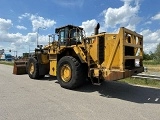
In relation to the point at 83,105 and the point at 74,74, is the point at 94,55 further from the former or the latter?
the point at 83,105

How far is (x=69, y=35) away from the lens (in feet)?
35.4

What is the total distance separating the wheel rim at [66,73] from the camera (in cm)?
967

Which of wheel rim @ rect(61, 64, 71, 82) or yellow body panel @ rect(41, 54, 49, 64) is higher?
yellow body panel @ rect(41, 54, 49, 64)

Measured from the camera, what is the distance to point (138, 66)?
31.0ft

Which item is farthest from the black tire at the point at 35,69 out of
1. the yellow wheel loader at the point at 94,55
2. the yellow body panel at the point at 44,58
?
the yellow wheel loader at the point at 94,55

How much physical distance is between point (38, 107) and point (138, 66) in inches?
191

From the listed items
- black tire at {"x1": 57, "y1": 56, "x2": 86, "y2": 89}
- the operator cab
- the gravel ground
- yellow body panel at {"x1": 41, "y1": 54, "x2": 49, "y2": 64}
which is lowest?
the gravel ground

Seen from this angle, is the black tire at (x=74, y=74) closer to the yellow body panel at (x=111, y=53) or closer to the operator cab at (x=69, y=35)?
the yellow body panel at (x=111, y=53)

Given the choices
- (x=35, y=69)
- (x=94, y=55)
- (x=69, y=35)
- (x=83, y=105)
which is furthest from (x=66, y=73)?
(x=35, y=69)

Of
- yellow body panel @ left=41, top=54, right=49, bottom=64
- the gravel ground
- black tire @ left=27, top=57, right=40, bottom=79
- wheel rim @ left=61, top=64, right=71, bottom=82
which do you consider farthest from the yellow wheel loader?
black tire @ left=27, top=57, right=40, bottom=79

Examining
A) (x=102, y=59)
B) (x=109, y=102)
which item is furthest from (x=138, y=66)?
(x=109, y=102)

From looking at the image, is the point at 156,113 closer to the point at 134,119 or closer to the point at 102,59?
the point at 134,119

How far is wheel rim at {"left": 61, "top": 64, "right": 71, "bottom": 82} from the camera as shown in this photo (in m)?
9.67

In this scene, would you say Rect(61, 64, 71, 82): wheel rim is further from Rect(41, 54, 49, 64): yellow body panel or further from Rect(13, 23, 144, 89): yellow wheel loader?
Rect(41, 54, 49, 64): yellow body panel
